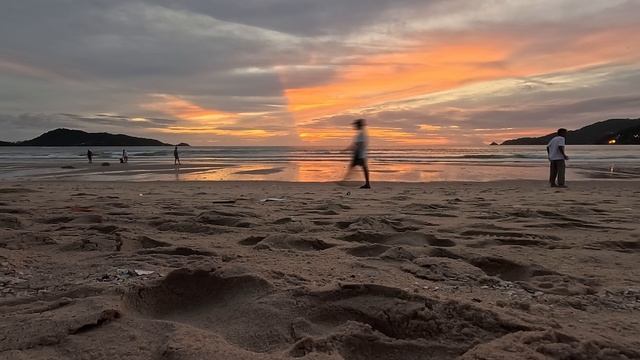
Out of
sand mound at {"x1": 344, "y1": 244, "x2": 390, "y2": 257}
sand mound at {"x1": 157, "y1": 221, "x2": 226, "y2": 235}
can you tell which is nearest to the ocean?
sand mound at {"x1": 157, "y1": 221, "x2": 226, "y2": 235}

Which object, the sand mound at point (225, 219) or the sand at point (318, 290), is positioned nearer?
the sand at point (318, 290)

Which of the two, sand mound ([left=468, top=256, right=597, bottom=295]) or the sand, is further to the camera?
sand mound ([left=468, top=256, right=597, bottom=295])

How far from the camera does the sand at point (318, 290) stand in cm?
217

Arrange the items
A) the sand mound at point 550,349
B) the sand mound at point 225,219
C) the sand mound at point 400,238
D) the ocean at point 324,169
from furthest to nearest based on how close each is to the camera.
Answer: the ocean at point 324,169, the sand mound at point 225,219, the sand mound at point 400,238, the sand mound at point 550,349

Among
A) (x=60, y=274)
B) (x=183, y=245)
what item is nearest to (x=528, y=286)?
(x=183, y=245)

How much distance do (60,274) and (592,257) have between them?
4.22m

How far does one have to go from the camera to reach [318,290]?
9.29ft

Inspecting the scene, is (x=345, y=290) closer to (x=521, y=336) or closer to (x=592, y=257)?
(x=521, y=336)

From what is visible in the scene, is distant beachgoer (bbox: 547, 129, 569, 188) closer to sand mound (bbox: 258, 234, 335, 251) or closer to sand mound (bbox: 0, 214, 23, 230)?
sand mound (bbox: 258, 234, 335, 251)

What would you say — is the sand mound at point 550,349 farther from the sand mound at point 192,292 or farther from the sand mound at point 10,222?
the sand mound at point 10,222

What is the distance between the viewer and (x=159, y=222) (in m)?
5.73

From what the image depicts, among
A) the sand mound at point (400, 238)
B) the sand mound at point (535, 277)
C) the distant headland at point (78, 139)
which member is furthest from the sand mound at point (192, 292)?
the distant headland at point (78, 139)

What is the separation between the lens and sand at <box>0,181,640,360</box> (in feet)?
7.13

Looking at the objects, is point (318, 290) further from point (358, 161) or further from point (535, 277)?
point (358, 161)
